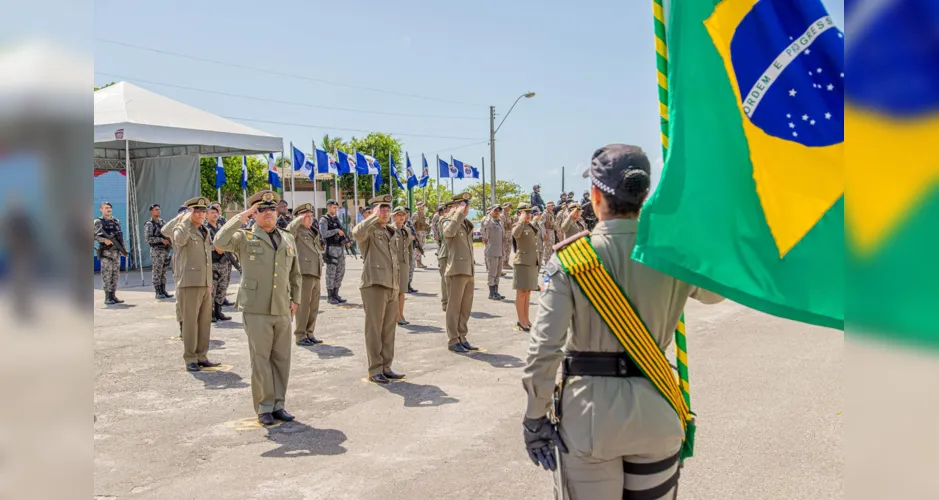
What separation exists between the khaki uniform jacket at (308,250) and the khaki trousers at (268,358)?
186 inches

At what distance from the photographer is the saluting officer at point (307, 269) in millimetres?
10211

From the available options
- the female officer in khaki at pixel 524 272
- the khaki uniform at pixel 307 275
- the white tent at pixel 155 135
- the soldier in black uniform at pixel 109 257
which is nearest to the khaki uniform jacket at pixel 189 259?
the khaki uniform at pixel 307 275

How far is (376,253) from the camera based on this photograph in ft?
26.7

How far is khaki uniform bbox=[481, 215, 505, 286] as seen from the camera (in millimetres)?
15359

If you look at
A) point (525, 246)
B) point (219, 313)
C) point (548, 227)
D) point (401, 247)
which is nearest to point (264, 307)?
point (525, 246)

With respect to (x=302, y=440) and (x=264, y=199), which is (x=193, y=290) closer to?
(x=264, y=199)

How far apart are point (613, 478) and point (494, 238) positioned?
12.9 metres

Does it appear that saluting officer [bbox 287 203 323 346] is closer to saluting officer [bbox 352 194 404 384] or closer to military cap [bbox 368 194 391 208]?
military cap [bbox 368 194 391 208]

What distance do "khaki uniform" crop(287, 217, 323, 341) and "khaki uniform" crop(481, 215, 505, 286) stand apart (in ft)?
15.8

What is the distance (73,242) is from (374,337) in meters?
6.76

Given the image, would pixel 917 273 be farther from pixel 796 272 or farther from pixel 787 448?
pixel 787 448

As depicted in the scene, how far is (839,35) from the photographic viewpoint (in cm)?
254

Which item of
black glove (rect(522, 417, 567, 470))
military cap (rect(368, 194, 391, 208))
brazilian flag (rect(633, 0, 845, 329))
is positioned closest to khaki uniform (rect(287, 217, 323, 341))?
military cap (rect(368, 194, 391, 208))

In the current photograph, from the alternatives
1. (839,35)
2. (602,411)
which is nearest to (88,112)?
(602,411)
